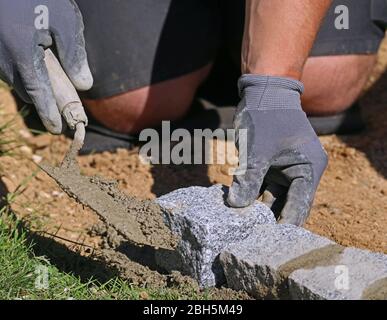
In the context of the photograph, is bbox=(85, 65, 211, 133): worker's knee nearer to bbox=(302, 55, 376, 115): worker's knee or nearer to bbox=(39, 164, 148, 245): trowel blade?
bbox=(302, 55, 376, 115): worker's knee

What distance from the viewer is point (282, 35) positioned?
8.14ft

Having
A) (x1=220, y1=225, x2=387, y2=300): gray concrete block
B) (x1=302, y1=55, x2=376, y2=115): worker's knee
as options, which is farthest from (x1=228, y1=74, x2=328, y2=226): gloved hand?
(x1=302, y1=55, x2=376, y2=115): worker's knee

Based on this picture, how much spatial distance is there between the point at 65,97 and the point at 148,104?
91cm

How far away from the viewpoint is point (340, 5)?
3143 millimetres

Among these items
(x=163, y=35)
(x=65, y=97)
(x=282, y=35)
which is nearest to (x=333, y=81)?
(x=163, y=35)

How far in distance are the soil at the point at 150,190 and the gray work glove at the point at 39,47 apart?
396mm

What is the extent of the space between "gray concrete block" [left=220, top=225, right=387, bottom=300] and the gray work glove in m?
0.66

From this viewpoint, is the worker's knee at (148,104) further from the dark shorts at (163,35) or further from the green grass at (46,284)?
the green grass at (46,284)

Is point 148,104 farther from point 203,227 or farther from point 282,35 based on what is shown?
point 203,227

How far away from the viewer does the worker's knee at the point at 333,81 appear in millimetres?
3195

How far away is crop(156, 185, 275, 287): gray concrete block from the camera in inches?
85.5

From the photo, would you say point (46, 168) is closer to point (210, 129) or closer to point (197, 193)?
point (197, 193)

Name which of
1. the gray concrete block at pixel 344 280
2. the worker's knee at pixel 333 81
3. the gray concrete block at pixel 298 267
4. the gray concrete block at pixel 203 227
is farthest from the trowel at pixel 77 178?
the worker's knee at pixel 333 81

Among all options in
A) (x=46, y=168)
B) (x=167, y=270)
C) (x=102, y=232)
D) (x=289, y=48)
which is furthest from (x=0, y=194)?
(x=289, y=48)
